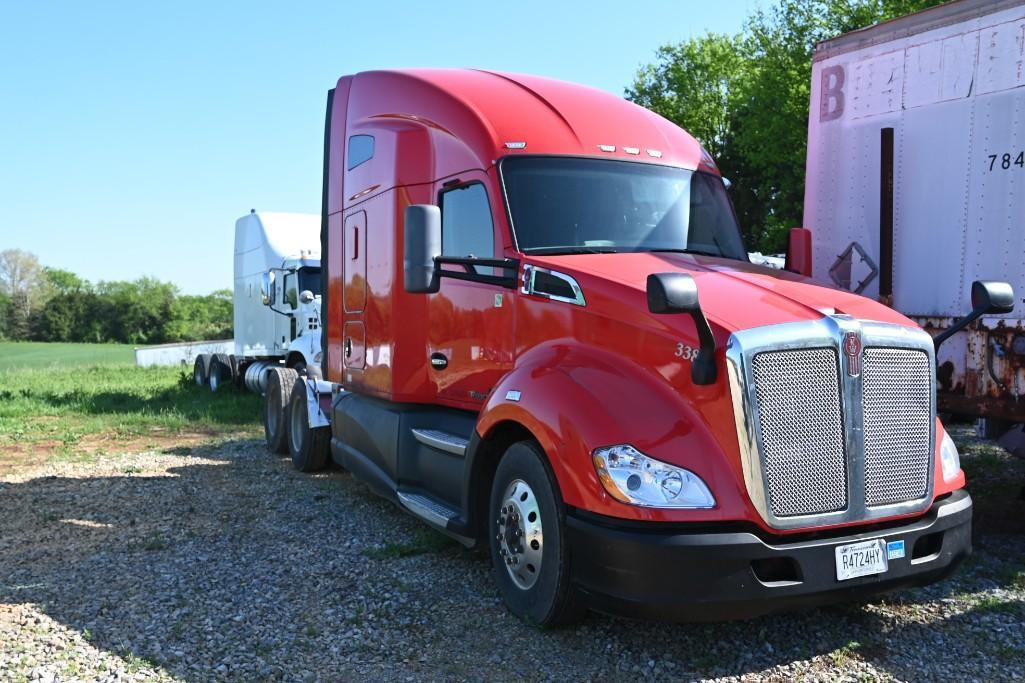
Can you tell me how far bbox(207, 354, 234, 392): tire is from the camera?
60.8 ft

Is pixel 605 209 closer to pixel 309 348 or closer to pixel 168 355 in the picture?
pixel 309 348

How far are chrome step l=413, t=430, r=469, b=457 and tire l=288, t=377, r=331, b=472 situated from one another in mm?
3264

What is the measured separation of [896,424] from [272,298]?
440 inches

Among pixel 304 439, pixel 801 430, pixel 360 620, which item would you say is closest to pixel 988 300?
pixel 801 430

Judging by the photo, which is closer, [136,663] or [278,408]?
[136,663]

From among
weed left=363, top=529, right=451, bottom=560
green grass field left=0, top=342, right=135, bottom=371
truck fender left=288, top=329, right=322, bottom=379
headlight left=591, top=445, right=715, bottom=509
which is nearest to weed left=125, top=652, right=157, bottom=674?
weed left=363, top=529, right=451, bottom=560

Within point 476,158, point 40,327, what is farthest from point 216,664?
point 40,327

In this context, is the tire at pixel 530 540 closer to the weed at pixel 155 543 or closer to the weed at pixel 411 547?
the weed at pixel 411 547

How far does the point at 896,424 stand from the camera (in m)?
4.14

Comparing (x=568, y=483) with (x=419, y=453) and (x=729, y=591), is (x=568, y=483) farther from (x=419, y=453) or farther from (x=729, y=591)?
(x=419, y=453)

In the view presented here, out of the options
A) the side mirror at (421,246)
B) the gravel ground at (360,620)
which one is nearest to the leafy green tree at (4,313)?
the gravel ground at (360,620)

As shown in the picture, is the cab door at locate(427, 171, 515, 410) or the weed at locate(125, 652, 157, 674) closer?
the weed at locate(125, 652, 157, 674)

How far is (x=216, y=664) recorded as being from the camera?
4.13 m

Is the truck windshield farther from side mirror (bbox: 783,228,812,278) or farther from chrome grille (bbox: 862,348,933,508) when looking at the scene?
chrome grille (bbox: 862,348,933,508)
